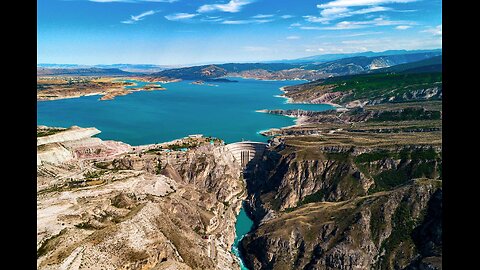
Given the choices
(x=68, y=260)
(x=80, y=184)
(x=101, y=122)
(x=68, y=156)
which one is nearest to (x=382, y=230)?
(x=68, y=260)

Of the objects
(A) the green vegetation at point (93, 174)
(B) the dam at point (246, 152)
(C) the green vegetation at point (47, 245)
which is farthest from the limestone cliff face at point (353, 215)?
(C) the green vegetation at point (47, 245)

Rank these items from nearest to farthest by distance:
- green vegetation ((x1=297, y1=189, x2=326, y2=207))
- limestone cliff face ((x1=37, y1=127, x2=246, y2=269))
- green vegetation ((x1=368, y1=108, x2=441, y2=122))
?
limestone cliff face ((x1=37, y1=127, x2=246, y2=269)) < green vegetation ((x1=297, y1=189, x2=326, y2=207)) < green vegetation ((x1=368, y1=108, x2=441, y2=122))

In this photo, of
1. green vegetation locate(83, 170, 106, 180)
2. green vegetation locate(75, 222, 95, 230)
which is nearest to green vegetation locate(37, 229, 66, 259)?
green vegetation locate(75, 222, 95, 230)

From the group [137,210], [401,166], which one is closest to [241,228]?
[137,210]

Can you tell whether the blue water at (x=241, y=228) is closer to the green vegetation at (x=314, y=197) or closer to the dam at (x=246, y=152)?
the green vegetation at (x=314, y=197)

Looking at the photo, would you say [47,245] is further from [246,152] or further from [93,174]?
[246,152]

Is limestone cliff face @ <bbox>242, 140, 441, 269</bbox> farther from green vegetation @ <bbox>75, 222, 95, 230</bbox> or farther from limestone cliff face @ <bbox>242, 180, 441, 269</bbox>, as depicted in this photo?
green vegetation @ <bbox>75, 222, 95, 230</bbox>

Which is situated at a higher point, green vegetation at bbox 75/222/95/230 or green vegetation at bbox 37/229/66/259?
green vegetation at bbox 75/222/95/230
